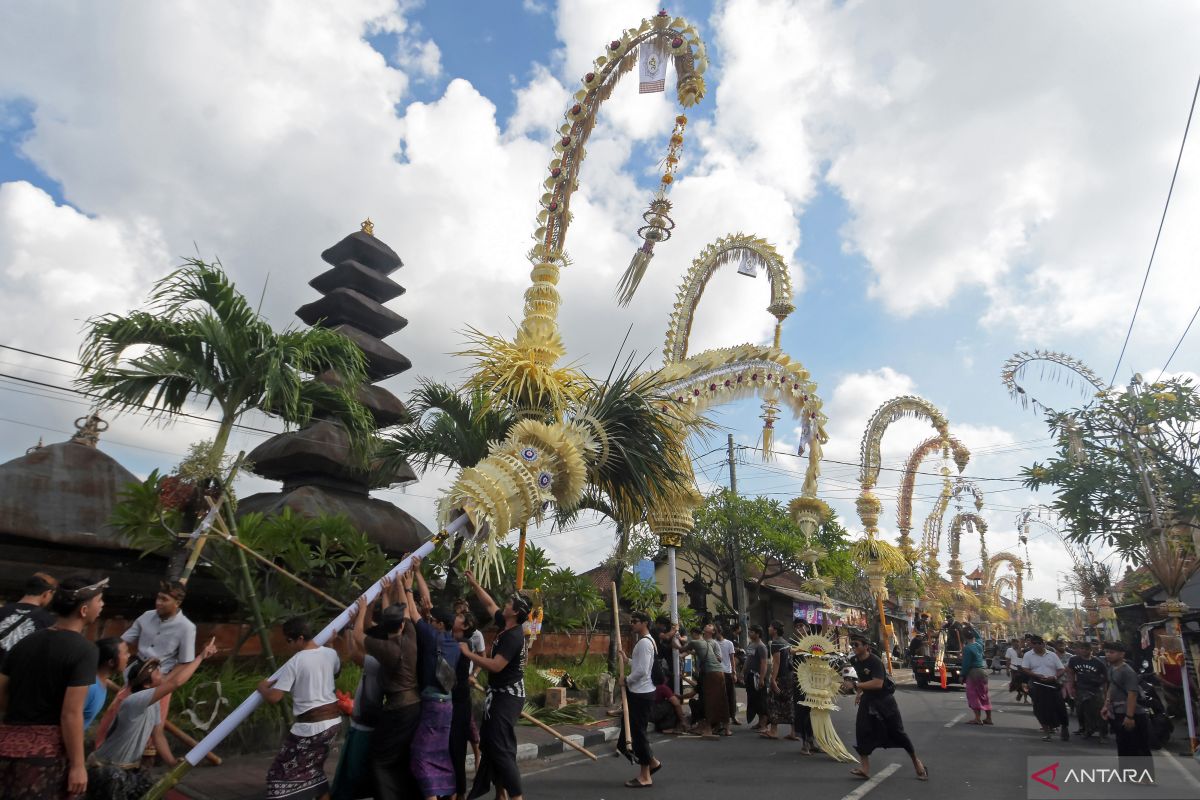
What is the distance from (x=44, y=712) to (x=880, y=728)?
720 cm

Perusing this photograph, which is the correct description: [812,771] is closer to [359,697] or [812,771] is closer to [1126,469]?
[359,697]

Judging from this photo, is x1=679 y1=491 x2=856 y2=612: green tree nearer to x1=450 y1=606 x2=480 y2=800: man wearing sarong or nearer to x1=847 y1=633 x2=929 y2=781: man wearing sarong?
x1=847 y1=633 x2=929 y2=781: man wearing sarong

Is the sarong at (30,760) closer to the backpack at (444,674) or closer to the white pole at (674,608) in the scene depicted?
the backpack at (444,674)

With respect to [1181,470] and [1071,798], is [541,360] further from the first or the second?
[1181,470]

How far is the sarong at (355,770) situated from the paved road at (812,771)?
1821 mm

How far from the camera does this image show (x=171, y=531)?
21.5 ft

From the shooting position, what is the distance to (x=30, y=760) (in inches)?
134

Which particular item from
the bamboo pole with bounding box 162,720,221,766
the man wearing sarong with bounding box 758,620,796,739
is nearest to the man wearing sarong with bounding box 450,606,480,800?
the bamboo pole with bounding box 162,720,221,766

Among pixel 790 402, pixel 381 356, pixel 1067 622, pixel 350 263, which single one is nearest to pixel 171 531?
pixel 790 402

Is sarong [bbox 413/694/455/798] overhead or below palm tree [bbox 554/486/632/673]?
below

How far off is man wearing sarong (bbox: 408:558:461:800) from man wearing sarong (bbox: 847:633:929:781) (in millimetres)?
4597

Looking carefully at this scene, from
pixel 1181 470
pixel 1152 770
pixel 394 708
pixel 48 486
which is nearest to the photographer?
pixel 394 708

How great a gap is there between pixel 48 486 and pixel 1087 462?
64.4ft

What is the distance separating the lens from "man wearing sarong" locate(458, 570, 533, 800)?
5.26 metres
